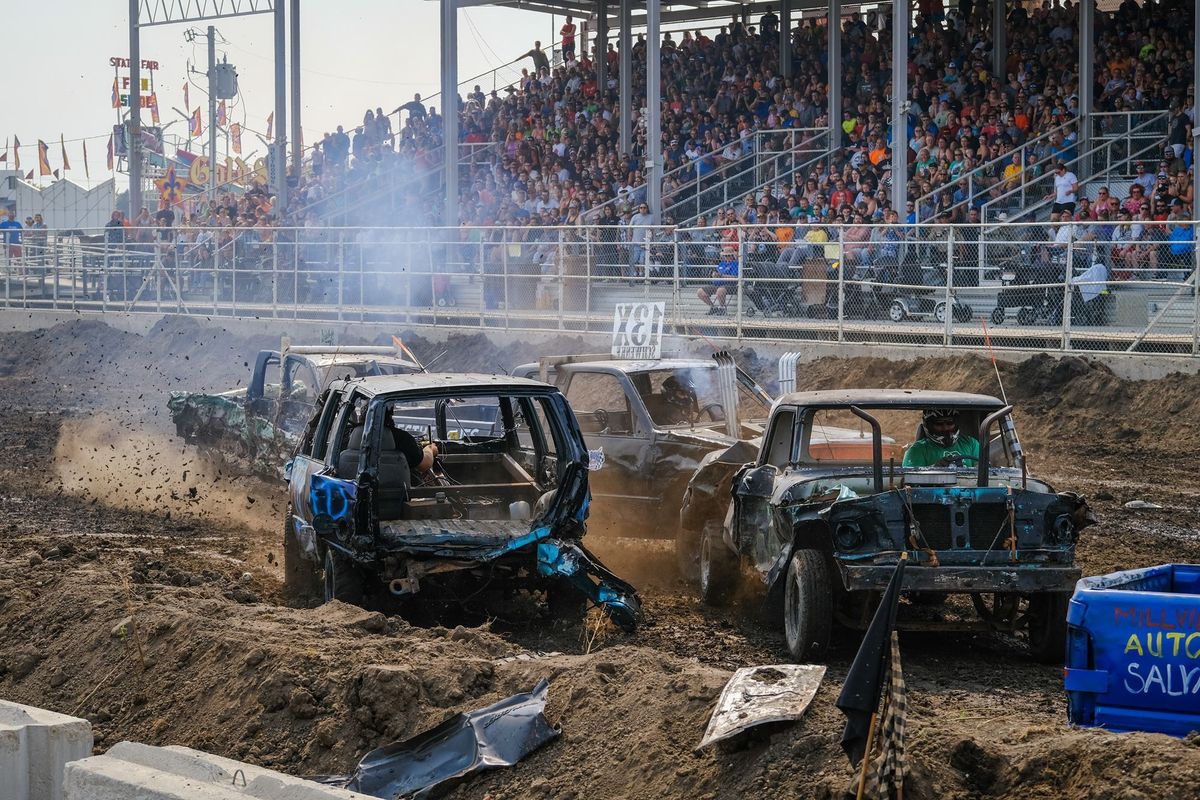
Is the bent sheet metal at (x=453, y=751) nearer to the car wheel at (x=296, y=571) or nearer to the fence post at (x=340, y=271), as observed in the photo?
the car wheel at (x=296, y=571)

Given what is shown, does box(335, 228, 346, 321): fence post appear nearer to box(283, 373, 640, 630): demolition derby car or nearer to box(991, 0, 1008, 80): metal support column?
box(991, 0, 1008, 80): metal support column

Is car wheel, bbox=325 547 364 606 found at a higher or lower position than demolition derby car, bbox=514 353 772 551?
lower

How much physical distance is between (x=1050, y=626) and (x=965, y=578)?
706mm

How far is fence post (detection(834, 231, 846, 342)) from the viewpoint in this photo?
20.0 metres

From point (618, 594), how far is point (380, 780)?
289 centimetres

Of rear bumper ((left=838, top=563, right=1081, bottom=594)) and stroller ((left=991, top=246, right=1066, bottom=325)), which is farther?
stroller ((left=991, top=246, right=1066, bottom=325))

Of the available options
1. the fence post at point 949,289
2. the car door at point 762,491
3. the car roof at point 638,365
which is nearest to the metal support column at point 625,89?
the fence post at point 949,289

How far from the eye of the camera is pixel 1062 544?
26.5ft

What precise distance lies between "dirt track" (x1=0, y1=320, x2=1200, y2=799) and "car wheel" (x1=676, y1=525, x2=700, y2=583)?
121 mm

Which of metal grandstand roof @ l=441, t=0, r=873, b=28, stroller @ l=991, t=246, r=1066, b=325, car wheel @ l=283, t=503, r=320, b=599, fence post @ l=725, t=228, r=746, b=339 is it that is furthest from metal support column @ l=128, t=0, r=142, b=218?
car wheel @ l=283, t=503, r=320, b=599

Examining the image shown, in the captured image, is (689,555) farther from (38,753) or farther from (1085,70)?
(1085,70)

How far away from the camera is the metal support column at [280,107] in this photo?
34688 millimetres

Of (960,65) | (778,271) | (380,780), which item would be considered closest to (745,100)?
(960,65)

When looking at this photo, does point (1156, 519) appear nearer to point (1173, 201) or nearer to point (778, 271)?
point (1173, 201)
